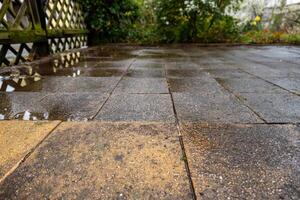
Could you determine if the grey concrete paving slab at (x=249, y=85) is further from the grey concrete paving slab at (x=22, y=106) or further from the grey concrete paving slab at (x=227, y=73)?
the grey concrete paving slab at (x=22, y=106)

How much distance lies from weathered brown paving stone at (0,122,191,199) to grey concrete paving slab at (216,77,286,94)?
4.43ft

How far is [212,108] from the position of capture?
80.7 inches

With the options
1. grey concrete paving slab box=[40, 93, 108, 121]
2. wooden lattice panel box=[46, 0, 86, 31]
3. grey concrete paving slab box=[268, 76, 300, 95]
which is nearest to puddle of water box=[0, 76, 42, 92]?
grey concrete paving slab box=[40, 93, 108, 121]

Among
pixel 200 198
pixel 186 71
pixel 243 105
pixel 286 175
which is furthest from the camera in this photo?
pixel 186 71

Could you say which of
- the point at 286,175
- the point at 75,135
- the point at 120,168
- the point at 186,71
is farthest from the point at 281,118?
the point at 186,71

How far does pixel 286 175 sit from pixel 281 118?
79 centimetres

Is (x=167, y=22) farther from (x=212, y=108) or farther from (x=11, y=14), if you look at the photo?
(x=212, y=108)

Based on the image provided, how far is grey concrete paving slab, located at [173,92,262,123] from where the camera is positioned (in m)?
1.82

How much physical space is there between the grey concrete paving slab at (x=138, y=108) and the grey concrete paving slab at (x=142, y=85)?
17cm

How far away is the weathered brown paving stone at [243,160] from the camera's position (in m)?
1.05

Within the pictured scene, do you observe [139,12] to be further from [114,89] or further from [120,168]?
[120,168]

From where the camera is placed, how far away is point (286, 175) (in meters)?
1.15

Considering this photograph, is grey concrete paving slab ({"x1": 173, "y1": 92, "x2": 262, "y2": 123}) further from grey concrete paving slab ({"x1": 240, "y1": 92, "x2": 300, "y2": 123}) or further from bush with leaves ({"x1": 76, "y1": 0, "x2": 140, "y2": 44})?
bush with leaves ({"x1": 76, "y1": 0, "x2": 140, "y2": 44})

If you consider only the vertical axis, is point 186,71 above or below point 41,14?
below
